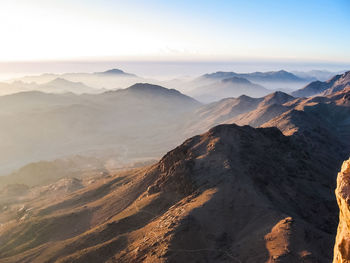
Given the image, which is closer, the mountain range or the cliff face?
the cliff face

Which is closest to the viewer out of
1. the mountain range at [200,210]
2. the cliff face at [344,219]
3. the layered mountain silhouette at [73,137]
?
the cliff face at [344,219]

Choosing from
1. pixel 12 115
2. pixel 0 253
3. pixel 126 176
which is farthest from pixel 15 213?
pixel 12 115

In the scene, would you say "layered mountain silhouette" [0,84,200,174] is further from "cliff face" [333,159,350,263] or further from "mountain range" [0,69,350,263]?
"cliff face" [333,159,350,263]

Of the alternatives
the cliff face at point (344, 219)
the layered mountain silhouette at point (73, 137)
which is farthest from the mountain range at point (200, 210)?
the layered mountain silhouette at point (73, 137)

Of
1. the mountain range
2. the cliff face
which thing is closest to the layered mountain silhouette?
the mountain range

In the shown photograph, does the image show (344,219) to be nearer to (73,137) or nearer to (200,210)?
(200,210)

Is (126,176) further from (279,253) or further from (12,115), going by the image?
(12,115)

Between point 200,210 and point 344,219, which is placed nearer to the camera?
point 344,219

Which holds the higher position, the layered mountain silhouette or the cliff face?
the cliff face

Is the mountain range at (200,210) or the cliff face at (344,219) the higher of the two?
the cliff face at (344,219)

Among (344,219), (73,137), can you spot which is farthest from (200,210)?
(73,137)

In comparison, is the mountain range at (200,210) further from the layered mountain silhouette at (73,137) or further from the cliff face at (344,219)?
the layered mountain silhouette at (73,137)

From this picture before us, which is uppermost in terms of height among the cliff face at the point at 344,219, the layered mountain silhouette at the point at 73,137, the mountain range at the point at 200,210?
the cliff face at the point at 344,219
